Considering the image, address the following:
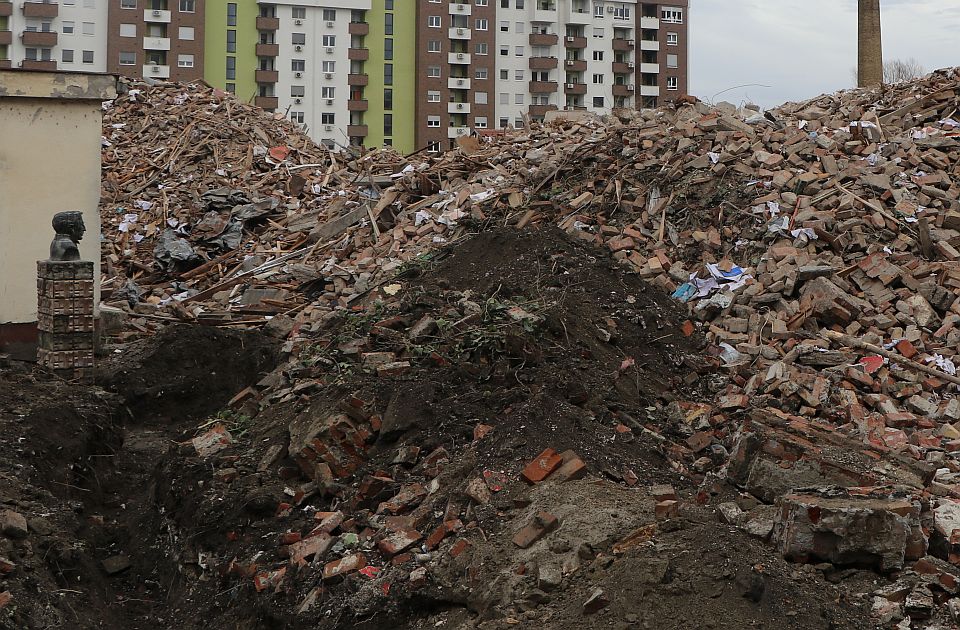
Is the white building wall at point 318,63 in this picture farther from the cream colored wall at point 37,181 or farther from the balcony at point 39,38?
the cream colored wall at point 37,181

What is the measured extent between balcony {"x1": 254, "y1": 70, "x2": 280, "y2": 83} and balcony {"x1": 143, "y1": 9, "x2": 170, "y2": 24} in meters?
5.57

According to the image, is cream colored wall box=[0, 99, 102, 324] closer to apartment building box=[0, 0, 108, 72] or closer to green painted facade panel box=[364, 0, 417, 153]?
apartment building box=[0, 0, 108, 72]

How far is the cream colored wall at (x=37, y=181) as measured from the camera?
1239cm

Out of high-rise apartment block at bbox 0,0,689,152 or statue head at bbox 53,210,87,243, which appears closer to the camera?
statue head at bbox 53,210,87,243

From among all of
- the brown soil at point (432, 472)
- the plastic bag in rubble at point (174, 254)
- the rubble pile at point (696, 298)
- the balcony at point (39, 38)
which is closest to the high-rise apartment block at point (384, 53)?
the balcony at point (39, 38)

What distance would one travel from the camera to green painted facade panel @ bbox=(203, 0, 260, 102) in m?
53.2

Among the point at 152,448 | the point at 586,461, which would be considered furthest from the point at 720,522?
the point at 152,448

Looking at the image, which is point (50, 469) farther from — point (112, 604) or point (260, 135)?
point (260, 135)

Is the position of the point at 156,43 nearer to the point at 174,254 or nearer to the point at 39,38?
the point at 39,38

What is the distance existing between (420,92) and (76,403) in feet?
158

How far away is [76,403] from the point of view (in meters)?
9.87

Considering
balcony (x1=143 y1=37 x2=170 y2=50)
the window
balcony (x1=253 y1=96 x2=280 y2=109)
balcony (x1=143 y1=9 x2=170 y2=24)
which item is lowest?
balcony (x1=253 y1=96 x2=280 y2=109)

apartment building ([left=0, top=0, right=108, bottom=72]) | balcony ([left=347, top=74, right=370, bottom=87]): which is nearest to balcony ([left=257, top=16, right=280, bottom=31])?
balcony ([left=347, top=74, right=370, bottom=87])

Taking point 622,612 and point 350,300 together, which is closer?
point 622,612
